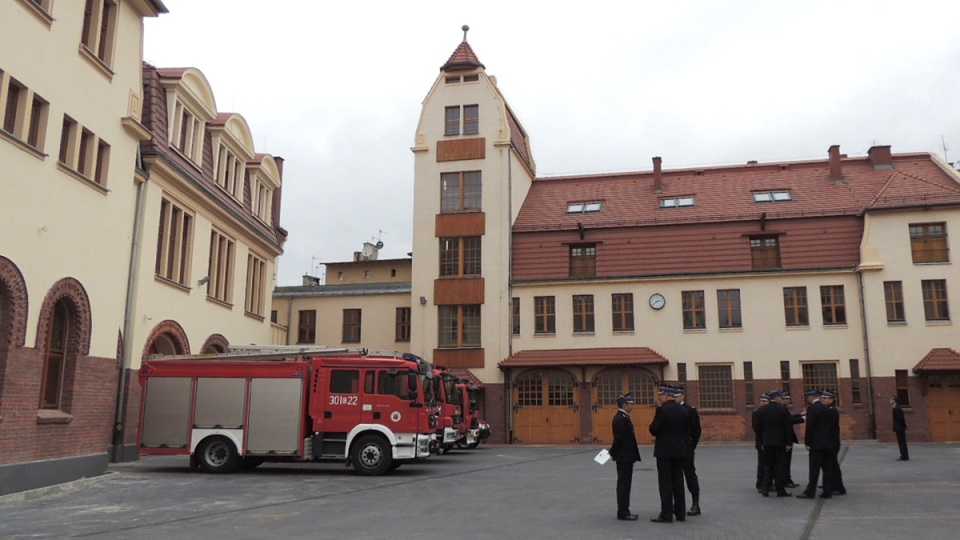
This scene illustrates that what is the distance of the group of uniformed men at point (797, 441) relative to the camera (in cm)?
1390

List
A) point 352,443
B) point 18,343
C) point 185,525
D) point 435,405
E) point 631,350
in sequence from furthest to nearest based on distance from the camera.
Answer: point 631,350 → point 435,405 → point 352,443 → point 18,343 → point 185,525

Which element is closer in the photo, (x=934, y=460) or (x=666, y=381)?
(x=934, y=460)

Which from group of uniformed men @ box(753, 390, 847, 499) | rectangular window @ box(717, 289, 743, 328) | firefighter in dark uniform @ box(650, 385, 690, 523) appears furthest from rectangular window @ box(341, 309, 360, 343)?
firefighter in dark uniform @ box(650, 385, 690, 523)

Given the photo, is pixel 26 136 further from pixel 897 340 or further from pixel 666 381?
pixel 897 340

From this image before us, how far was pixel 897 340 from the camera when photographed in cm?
3195

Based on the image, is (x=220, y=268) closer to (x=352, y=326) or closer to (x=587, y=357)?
(x=352, y=326)

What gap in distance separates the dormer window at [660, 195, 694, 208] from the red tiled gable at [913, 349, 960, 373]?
38.5 ft

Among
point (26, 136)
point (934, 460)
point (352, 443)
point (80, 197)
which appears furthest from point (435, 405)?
point (934, 460)

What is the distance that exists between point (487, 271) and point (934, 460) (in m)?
19.7

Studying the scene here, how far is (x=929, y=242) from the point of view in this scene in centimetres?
3238

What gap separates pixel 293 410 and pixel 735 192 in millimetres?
25532

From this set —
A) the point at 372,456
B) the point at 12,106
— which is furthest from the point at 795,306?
the point at 12,106

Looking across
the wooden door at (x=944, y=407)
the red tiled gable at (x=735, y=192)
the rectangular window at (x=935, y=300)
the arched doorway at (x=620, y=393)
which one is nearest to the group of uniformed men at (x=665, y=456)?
the arched doorway at (x=620, y=393)

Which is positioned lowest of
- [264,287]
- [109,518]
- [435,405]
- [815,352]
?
[109,518]
